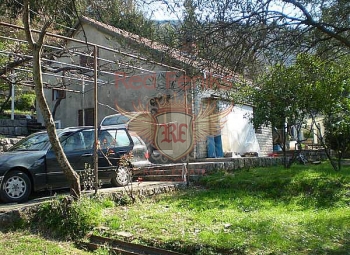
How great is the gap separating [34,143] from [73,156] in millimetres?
994

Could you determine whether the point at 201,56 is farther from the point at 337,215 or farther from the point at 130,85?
the point at 130,85

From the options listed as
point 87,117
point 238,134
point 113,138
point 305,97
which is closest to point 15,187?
point 113,138

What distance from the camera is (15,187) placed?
743 cm

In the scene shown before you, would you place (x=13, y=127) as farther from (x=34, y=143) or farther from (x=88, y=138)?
(x=88, y=138)

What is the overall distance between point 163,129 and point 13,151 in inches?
310


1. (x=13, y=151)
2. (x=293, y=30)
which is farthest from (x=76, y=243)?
(x=293, y=30)

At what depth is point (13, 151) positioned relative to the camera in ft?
27.6

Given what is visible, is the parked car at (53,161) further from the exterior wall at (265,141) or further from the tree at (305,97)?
the exterior wall at (265,141)

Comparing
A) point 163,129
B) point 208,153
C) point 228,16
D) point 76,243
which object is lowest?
point 76,243

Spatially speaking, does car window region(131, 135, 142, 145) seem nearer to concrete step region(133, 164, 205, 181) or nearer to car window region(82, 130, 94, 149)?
concrete step region(133, 164, 205, 181)

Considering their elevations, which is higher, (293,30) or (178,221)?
(293,30)

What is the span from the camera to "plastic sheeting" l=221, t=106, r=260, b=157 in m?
16.3

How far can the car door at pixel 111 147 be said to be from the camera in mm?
9070

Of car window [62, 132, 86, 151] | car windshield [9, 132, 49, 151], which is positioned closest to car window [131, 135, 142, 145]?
car window [62, 132, 86, 151]
